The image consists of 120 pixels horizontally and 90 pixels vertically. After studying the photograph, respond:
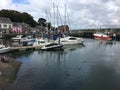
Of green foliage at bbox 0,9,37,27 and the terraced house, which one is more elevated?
green foliage at bbox 0,9,37,27

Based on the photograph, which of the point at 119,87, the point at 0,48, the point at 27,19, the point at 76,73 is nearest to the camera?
the point at 119,87

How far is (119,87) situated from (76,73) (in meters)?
7.91

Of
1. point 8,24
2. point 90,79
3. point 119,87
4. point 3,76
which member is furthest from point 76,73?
point 8,24

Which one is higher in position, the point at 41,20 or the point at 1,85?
the point at 41,20

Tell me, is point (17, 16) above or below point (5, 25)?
above

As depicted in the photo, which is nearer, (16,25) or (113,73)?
(113,73)

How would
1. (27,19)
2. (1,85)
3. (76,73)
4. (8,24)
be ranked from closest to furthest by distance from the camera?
(1,85), (76,73), (8,24), (27,19)

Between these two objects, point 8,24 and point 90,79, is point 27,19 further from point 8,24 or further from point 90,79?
point 90,79

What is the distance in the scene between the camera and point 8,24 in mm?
125688

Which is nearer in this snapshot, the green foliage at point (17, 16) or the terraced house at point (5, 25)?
the terraced house at point (5, 25)

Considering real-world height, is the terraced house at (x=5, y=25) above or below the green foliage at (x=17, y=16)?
below

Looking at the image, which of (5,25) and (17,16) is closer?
(5,25)

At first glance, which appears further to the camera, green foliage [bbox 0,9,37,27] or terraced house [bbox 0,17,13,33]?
green foliage [bbox 0,9,37,27]

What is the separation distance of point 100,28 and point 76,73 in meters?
136
